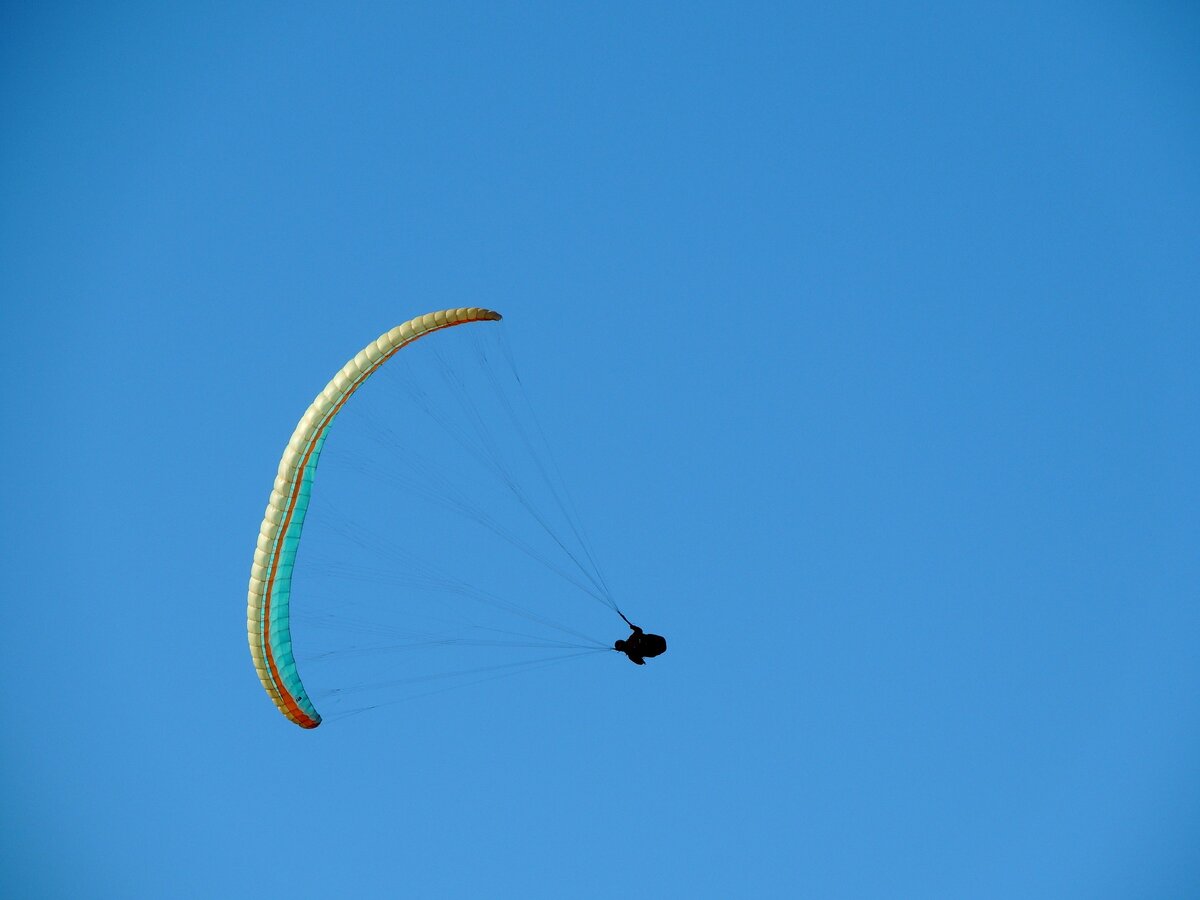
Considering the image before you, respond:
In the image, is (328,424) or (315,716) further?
(315,716)

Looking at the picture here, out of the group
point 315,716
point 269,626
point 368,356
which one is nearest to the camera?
point 368,356

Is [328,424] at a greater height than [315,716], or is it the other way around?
[328,424]

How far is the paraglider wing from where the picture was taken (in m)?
18.0

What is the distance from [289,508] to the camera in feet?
60.3

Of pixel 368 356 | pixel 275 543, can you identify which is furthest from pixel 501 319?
pixel 275 543

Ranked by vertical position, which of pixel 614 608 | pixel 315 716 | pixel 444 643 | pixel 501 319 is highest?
pixel 501 319

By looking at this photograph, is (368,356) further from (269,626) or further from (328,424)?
(269,626)

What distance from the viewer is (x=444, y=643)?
19.5 m

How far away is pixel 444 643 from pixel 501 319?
243 inches

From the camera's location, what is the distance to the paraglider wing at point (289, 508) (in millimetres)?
17953

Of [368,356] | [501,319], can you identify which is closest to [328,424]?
[368,356]

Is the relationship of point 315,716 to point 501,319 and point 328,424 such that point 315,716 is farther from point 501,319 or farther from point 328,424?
point 501,319

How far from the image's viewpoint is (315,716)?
21141 millimetres

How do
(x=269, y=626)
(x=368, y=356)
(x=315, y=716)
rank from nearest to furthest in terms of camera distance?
(x=368, y=356) < (x=269, y=626) < (x=315, y=716)
